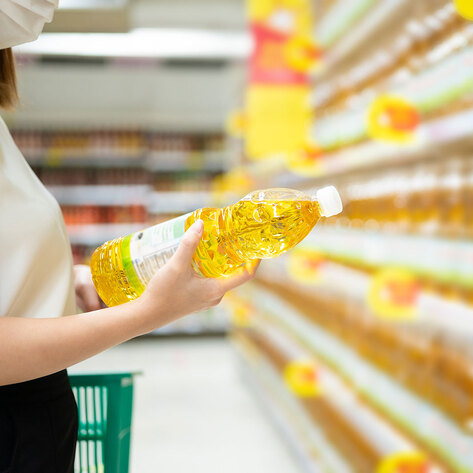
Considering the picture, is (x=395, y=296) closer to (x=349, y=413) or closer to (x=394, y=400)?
(x=394, y=400)

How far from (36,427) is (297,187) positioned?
11.4ft

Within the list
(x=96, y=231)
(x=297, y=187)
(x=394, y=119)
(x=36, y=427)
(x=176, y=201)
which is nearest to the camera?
(x=36, y=427)

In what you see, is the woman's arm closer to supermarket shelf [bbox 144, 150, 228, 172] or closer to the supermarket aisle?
the supermarket aisle

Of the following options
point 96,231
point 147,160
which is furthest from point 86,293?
point 147,160

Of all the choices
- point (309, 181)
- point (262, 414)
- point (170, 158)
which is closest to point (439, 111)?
point (309, 181)

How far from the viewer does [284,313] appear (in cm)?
439

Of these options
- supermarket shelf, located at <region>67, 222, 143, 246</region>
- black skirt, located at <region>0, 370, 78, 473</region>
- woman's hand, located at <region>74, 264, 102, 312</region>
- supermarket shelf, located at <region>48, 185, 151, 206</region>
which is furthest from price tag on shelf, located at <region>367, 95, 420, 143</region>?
supermarket shelf, located at <region>48, 185, 151, 206</region>

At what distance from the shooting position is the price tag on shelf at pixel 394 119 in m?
1.90

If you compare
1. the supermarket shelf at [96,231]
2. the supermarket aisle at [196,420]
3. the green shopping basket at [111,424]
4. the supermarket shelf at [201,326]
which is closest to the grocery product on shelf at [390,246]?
the supermarket aisle at [196,420]

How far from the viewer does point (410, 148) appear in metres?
2.08

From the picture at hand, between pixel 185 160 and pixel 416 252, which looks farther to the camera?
pixel 185 160

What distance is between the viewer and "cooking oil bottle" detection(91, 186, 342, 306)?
1115mm

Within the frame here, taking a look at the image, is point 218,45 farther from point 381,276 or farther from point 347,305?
point 381,276

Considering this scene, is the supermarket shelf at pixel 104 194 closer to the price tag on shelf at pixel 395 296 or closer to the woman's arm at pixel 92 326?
the price tag on shelf at pixel 395 296
